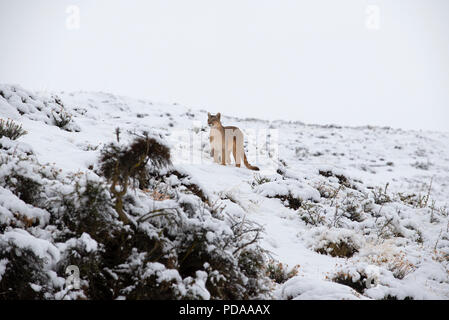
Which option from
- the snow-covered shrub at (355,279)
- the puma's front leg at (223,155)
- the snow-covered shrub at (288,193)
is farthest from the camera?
the puma's front leg at (223,155)

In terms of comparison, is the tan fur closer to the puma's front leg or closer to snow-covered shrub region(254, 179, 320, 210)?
the puma's front leg

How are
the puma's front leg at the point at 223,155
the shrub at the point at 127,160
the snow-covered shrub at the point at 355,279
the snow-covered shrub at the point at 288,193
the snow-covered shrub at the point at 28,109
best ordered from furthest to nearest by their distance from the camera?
the puma's front leg at the point at 223,155
the snow-covered shrub at the point at 28,109
the snow-covered shrub at the point at 288,193
the snow-covered shrub at the point at 355,279
the shrub at the point at 127,160

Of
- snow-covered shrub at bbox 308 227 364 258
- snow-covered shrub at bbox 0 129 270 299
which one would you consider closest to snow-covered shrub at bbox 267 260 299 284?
snow-covered shrub at bbox 0 129 270 299

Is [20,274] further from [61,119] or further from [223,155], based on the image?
[61,119]

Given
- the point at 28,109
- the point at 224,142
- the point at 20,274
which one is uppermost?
the point at 28,109

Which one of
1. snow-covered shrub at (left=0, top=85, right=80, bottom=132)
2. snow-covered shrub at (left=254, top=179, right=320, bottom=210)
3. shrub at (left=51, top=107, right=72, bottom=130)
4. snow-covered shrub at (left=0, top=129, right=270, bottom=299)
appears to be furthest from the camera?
shrub at (left=51, top=107, right=72, bottom=130)

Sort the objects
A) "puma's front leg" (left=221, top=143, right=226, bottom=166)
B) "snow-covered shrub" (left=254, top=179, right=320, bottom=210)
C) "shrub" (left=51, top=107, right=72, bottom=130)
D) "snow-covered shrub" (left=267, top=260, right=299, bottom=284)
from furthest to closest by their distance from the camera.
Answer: "puma's front leg" (left=221, top=143, right=226, bottom=166)
"shrub" (left=51, top=107, right=72, bottom=130)
"snow-covered shrub" (left=254, top=179, right=320, bottom=210)
"snow-covered shrub" (left=267, top=260, right=299, bottom=284)

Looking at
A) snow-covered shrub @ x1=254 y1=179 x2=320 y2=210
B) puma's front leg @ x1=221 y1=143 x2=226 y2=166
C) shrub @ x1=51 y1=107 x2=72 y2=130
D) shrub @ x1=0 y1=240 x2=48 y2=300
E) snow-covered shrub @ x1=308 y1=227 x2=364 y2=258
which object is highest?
shrub @ x1=51 y1=107 x2=72 y2=130

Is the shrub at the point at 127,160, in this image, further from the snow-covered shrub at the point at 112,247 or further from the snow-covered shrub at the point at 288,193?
the snow-covered shrub at the point at 288,193

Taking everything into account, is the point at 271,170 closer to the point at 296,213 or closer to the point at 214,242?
the point at 296,213

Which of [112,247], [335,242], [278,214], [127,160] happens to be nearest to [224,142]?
[278,214]

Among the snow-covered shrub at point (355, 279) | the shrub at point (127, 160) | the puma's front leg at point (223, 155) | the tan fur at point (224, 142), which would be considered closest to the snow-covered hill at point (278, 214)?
the snow-covered shrub at point (355, 279)

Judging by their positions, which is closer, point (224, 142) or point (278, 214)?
point (278, 214)

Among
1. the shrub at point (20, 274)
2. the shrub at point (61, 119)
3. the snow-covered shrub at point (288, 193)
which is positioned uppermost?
the shrub at point (61, 119)
